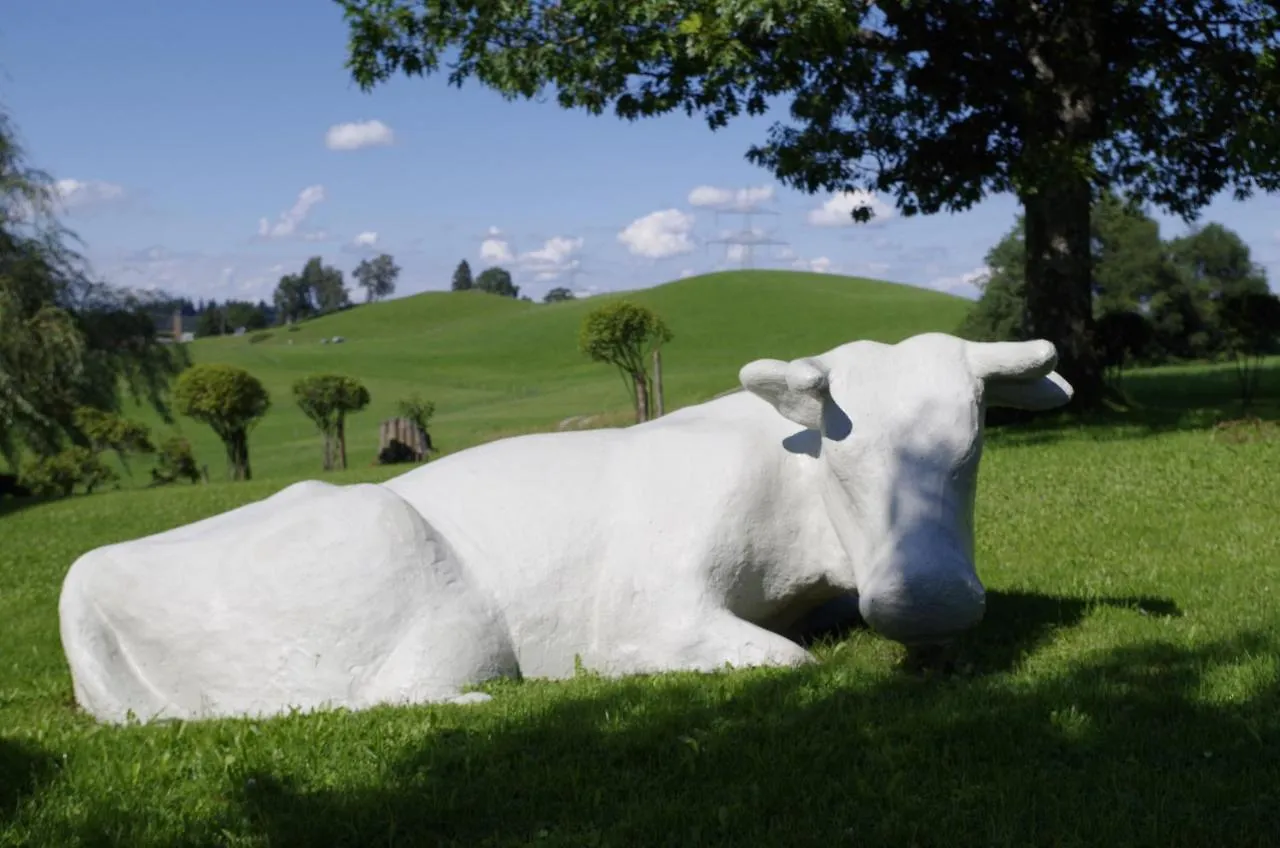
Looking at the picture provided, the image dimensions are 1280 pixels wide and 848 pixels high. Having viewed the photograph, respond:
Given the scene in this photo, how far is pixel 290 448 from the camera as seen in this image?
46.5m

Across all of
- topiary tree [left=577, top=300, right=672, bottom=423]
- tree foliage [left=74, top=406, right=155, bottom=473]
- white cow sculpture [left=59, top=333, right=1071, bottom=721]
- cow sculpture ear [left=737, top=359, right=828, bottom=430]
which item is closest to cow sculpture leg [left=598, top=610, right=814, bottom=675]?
white cow sculpture [left=59, top=333, right=1071, bottom=721]

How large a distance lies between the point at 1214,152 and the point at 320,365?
68499 millimetres

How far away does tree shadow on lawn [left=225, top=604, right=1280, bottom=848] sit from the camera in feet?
13.5

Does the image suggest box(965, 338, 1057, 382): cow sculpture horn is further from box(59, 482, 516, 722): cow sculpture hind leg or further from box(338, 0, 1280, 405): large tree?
box(338, 0, 1280, 405): large tree

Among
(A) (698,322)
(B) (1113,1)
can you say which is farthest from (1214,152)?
(A) (698,322)

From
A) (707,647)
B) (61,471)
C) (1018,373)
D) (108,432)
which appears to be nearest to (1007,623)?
(1018,373)

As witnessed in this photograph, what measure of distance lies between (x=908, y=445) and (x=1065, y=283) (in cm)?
1503

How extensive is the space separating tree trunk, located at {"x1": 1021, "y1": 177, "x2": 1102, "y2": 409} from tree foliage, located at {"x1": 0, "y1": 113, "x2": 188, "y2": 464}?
18.9 m

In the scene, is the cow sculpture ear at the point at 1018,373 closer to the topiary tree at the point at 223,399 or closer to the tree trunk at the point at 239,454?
the topiary tree at the point at 223,399

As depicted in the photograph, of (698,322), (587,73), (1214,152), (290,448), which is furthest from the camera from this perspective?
(698,322)

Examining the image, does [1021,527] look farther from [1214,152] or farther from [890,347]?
[1214,152]

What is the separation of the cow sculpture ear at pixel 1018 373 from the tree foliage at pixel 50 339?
24135mm

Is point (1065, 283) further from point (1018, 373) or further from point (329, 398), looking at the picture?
point (329, 398)

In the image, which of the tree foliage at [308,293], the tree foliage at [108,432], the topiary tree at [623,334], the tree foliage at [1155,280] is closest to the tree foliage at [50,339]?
the tree foliage at [108,432]
